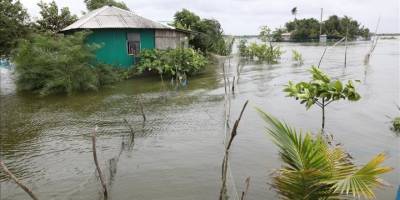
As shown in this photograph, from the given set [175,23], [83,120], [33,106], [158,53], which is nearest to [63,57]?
[33,106]

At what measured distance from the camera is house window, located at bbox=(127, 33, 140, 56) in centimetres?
1994

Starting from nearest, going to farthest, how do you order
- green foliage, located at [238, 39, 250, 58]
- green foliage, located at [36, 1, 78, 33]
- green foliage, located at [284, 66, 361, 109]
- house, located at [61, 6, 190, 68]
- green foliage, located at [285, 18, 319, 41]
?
green foliage, located at [284, 66, 361, 109] → house, located at [61, 6, 190, 68] → green foliage, located at [36, 1, 78, 33] → green foliage, located at [238, 39, 250, 58] → green foliage, located at [285, 18, 319, 41]

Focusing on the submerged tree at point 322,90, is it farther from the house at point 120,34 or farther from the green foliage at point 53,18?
the green foliage at point 53,18

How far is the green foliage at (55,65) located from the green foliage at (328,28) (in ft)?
198

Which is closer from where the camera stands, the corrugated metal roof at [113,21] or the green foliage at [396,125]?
the green foliage at [396,125]

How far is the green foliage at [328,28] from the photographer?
233 feet

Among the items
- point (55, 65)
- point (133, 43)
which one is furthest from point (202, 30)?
point (55, 65)

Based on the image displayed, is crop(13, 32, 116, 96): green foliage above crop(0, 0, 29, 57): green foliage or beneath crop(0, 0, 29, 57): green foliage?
beneath

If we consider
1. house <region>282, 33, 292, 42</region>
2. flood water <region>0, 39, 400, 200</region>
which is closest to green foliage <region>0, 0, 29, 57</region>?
flood water <region>0, 39, 400, 200</region>

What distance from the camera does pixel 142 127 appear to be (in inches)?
415

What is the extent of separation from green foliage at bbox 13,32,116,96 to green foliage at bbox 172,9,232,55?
12.5 meters

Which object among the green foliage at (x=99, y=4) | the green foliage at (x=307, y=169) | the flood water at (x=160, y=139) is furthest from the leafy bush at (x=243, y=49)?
the green foliage at (x=307, y=169)

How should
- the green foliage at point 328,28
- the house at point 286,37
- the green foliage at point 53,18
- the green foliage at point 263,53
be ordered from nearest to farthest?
the green foliage at point 53,18, the green foliage at point 263,53, the green foliage at point 328,28, the house at point 286,37

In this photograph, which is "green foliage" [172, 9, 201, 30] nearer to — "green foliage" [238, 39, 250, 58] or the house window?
"green foliage" [238, 39, 250, 58]
